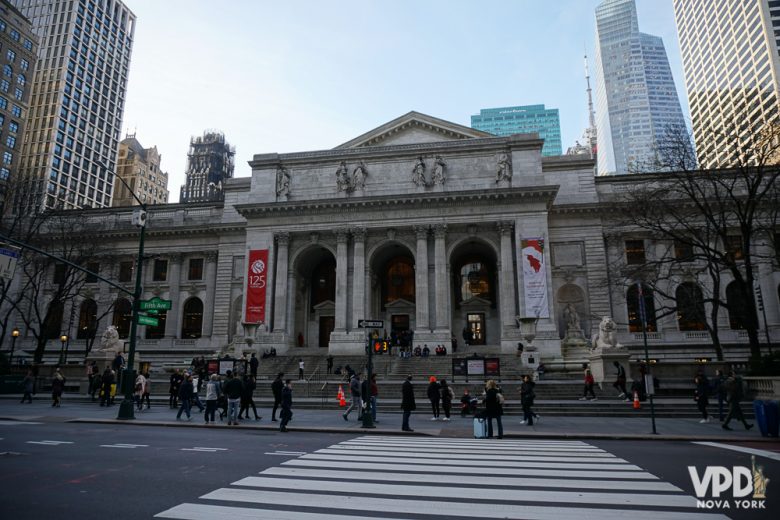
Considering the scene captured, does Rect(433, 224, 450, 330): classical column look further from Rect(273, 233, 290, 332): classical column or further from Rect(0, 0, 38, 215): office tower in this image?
Rect(0, 0, 38, 215): office tower

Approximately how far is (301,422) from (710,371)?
20.9 metres

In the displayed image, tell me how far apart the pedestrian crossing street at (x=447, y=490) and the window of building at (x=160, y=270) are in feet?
151

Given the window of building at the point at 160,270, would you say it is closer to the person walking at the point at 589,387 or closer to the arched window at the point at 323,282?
the arched window at the point at 323,282

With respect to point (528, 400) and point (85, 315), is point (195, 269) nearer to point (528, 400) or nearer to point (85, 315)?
point (85, 315)

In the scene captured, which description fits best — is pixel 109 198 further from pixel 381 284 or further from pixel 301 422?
pixel 301 422

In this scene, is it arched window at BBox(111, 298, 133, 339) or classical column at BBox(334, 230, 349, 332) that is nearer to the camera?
classical column at BBox(334, 230, 349, 332)

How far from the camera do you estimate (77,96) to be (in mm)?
93750

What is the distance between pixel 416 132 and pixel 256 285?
67.1 ft

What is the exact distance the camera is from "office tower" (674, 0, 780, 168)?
79.9m

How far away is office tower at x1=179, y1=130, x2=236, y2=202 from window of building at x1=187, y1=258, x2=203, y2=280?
199 ft

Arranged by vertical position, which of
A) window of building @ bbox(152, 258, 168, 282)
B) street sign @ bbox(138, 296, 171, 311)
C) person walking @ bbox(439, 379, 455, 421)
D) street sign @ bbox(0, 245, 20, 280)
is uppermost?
window of building @ bbox(152, 258, 168, 282)

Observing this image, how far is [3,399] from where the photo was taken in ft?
94.9

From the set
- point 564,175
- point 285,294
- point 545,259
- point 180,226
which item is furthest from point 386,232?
point 180,226

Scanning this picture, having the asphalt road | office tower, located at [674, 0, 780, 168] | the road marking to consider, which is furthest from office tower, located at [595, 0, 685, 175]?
the asphalt road
